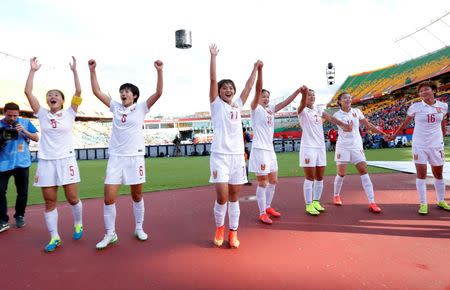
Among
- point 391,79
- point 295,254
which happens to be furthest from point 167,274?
point 391,79

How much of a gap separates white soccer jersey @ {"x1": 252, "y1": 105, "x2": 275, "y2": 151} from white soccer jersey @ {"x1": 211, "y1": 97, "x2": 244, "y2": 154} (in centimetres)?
104

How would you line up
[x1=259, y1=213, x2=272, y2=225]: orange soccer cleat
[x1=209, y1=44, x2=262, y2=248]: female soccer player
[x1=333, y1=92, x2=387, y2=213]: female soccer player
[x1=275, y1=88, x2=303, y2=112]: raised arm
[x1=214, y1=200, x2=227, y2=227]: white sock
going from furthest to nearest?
1. [x1=333, y1=92, x2=387, y2=213]: female soccer player
2. [x1=275, y1=88, x2=303, y2=112]: raised arm
3. [x1=259, y1=213, x2=272, y2=225]: orange soccer cleat
4. [x1=214, y1=200, x2=227, y2=227]: white sock
5. [x1=209, y1=44, x2=262, y2=248]: female soccer player

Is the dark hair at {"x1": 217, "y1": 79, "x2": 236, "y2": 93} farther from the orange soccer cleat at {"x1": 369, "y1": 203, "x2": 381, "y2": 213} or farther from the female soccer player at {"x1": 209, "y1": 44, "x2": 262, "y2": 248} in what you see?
the orange soccer cleat at {"x1": 369, "y1": 203, "x2": 381, "y2": 213}

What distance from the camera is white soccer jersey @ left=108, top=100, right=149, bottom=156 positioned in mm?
4125

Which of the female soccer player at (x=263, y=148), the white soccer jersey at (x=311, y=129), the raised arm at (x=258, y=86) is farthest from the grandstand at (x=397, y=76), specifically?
the raised arm at (x=258, y=86)

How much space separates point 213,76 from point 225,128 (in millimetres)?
648

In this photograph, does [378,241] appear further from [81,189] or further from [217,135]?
[81,189]

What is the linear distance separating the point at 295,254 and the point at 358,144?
2983 millimetres

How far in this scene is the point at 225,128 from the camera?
3.99 meters

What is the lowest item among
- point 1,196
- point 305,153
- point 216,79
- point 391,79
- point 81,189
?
point 81,189

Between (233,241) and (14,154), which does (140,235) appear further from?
(14,154)

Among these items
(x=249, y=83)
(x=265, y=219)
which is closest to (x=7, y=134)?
(x=249, y=83)

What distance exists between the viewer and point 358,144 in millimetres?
5793

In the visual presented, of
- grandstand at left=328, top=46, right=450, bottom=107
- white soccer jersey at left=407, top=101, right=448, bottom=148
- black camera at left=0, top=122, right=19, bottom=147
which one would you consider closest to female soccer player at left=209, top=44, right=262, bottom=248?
black camera at left=0, top=122, right=19, bottom=147
